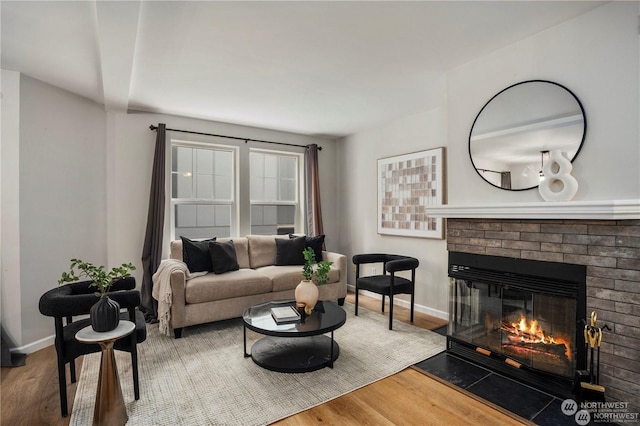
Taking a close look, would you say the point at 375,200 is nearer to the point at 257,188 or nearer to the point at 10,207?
the point at 257,188

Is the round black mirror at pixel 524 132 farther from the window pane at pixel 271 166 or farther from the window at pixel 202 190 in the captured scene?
the window at pixel 202 190

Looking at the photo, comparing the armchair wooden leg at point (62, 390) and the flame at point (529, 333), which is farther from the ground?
the flame at point (529, 333)

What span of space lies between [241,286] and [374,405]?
1.93 metres

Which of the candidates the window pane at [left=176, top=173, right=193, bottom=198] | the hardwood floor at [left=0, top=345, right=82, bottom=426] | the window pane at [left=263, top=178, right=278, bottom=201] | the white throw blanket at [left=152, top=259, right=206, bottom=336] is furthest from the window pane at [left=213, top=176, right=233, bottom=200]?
the hardwood floor at [left=0, top=345, right=82, bottom=426]

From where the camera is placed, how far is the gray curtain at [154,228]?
3896 mm

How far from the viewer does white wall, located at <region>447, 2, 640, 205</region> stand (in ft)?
6.52

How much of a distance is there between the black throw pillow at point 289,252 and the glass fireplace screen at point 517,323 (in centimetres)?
211

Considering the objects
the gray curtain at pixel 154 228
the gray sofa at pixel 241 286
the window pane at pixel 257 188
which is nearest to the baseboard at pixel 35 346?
the gray curtain at pixel 154 228

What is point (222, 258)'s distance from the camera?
3.83 m

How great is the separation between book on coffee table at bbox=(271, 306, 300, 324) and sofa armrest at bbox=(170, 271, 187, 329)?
1.04 m

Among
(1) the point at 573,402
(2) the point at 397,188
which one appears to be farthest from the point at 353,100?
(1) the point at 573,402

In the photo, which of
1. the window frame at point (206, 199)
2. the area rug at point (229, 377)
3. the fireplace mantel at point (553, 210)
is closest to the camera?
the fireplace mantel at point (553, 210)

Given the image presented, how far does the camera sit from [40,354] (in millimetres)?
2990

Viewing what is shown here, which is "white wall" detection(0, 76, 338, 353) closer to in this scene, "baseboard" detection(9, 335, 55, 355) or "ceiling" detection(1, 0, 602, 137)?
"baseboard" detection(9, 335, 55, 355)
